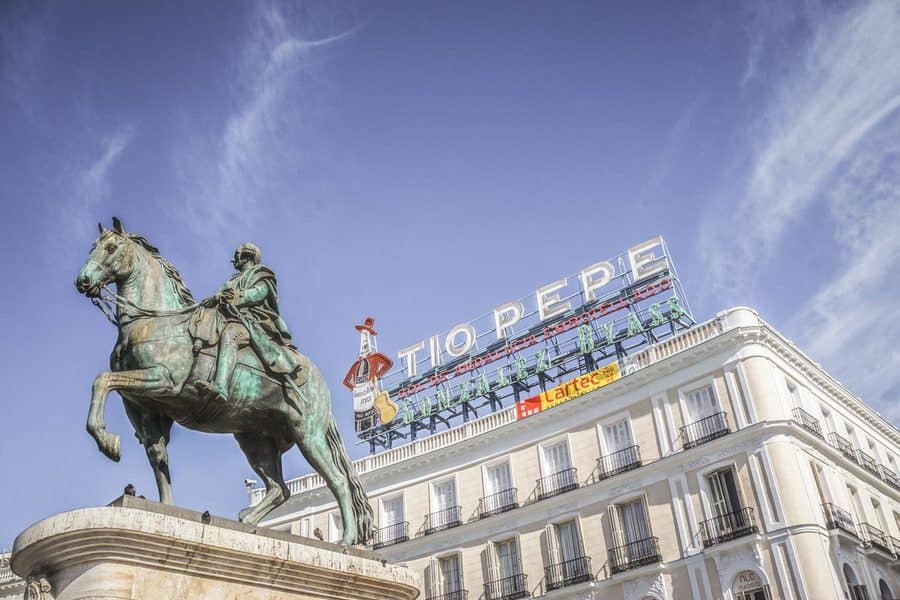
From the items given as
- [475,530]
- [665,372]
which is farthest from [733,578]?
[475,530]

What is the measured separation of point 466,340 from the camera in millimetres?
49781

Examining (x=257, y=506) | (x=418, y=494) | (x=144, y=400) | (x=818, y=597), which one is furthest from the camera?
(x=418, y=494)

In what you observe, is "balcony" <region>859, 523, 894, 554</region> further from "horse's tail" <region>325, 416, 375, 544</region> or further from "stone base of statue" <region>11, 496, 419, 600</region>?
"stone base of statue" <region>11, 496, 419, 600</region>

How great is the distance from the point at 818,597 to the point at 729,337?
421 inches

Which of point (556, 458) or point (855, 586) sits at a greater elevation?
point (556, 458)

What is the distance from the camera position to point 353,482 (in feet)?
30.5

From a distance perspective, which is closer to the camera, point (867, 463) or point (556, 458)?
point (867, 463)

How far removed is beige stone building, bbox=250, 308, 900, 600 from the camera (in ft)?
103

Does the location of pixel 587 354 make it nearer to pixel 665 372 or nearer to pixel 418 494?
pixel 665 372

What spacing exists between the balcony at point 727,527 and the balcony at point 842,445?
6.66m

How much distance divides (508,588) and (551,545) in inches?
111

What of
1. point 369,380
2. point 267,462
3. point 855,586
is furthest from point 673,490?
point 267,462

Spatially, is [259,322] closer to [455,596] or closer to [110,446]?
[110,446]

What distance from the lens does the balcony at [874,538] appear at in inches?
1309
